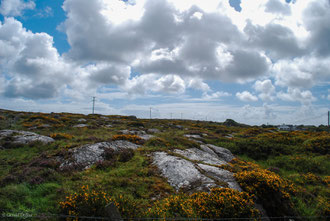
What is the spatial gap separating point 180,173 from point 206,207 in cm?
307

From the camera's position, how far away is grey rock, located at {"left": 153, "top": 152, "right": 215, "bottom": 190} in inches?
348

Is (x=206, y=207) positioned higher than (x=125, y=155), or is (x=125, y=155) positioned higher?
(x=125, y=155)

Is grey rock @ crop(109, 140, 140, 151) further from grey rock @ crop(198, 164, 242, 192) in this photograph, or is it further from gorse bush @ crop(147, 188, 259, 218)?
gorse bush @ crop(147, 188, 259, 218)

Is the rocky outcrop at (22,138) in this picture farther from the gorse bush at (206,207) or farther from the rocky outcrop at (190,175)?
the gorse bush at (206,207)

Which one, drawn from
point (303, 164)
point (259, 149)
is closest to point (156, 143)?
point (259, 149)

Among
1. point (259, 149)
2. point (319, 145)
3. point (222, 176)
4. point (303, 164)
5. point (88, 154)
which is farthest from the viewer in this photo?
point (259, 149)

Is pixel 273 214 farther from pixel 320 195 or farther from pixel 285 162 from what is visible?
pixel 285 162

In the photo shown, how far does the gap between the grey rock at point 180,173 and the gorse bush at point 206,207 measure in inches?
49.7

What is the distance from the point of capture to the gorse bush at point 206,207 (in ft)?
20.6

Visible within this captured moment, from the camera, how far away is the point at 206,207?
21.9ft

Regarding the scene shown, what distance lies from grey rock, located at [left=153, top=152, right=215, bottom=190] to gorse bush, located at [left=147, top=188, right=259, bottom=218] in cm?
126

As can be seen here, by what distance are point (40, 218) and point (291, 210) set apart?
1012 cm

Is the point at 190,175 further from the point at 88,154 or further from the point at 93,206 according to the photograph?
the point at 88,154

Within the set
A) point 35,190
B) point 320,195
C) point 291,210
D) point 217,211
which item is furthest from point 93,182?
point 320,195
